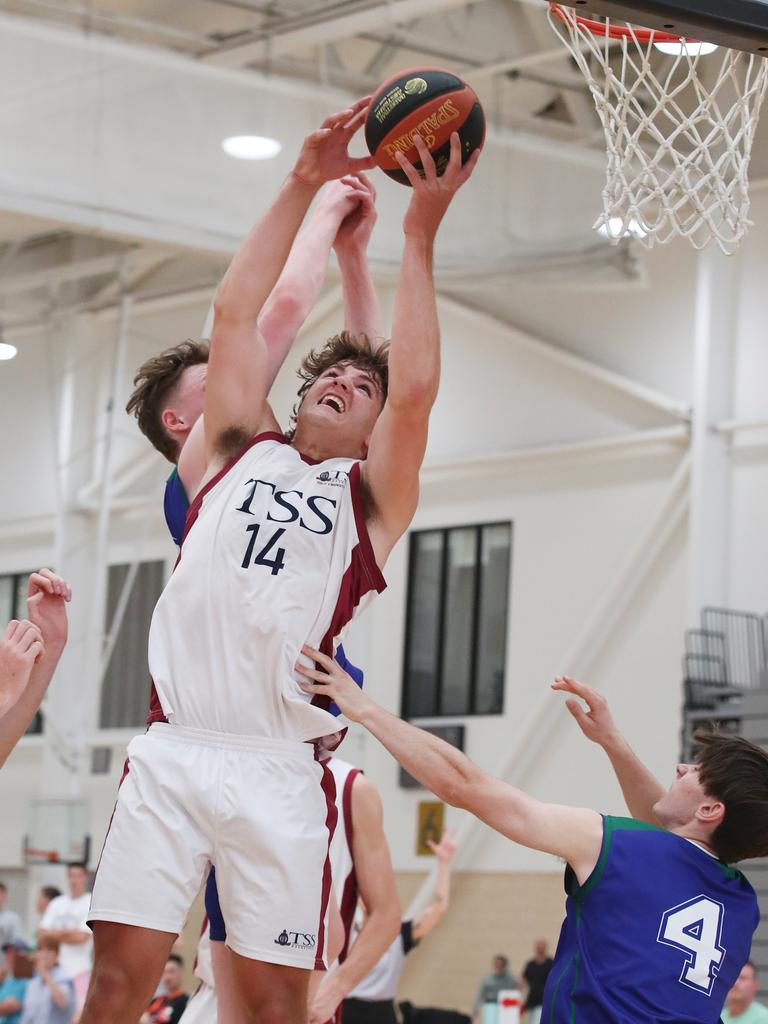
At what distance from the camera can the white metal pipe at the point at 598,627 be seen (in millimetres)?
17312

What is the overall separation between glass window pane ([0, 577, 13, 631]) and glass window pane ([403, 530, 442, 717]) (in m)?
5.29

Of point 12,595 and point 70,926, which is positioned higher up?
point 12,595

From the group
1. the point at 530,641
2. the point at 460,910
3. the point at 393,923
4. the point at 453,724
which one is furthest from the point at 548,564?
the point at 393,923

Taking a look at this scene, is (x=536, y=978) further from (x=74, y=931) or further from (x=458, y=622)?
(x=74, y=931)

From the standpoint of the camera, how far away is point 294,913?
3.74 metres

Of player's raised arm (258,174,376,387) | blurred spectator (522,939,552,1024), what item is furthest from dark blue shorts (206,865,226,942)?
blurred spectator (522,939,552,1024)

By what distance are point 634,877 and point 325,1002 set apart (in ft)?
4.52

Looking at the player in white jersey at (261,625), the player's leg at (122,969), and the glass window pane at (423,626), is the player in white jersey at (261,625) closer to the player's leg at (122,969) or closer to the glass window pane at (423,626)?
the player's leg at (122,969)

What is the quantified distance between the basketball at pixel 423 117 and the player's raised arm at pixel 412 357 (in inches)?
1.6

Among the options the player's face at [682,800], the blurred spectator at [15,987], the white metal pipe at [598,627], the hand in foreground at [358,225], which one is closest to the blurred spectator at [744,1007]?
the player's face at [682,800]

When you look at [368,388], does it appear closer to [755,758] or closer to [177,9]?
[755,758]

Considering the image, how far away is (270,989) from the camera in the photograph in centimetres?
375

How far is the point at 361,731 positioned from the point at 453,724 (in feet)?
4.74

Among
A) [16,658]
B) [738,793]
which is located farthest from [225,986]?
[738,793]
